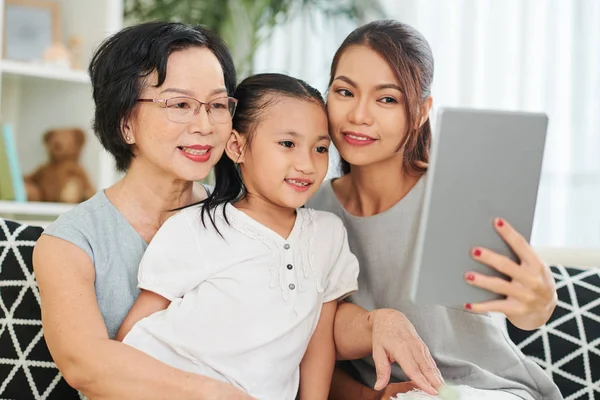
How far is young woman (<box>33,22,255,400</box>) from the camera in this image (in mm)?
1423

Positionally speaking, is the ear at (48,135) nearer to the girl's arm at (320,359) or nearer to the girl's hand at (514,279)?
the girl's arm at (320,359)

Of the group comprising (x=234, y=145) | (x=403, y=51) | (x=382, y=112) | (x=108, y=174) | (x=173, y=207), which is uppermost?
(x=403, y=51)

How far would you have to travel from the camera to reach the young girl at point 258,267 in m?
1.48

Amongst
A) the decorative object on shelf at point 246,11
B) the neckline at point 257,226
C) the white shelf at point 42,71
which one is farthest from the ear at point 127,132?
the decorative object on shelf at point 246,11

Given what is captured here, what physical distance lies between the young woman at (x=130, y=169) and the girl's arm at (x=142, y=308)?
40 millimetres

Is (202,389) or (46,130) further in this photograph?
(46,130)

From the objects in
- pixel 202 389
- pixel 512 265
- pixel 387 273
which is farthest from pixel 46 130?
pixel 512 265

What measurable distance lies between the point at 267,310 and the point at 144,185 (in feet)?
1.36

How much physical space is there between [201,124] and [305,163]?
0.77 feet

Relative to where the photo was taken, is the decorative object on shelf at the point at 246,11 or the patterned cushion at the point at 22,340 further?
the decorative object on shelf at the point at 246,11

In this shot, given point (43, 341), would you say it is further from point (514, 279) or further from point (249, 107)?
point (514, 279)

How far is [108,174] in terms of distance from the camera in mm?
3211

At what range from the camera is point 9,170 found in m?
3.01

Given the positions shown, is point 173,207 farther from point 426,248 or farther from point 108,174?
point 108,174
